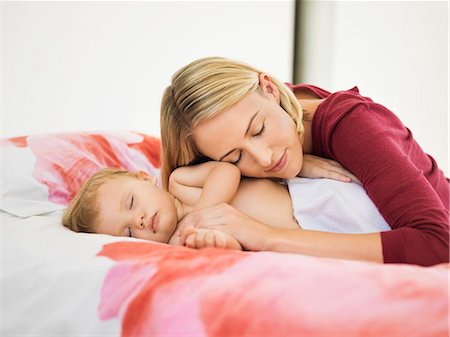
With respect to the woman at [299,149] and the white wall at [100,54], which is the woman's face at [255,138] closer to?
the woman at [299,149]

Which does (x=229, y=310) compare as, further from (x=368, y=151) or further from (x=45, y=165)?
(x=45, y=165)

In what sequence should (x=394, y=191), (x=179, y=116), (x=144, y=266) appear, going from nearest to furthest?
1. (x=144, y=266)
2. (x=394, y=191)
3. (x=179, y=116)

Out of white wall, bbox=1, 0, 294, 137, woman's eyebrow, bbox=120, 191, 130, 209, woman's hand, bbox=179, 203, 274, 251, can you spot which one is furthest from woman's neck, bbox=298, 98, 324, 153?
white wall, bbox=1, 0, 294, 137

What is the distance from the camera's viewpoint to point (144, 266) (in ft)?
2.46

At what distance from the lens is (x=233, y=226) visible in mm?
983

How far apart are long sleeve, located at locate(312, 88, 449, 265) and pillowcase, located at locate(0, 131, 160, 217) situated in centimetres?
63

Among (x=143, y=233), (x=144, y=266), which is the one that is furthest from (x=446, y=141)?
(x=144, y=266)

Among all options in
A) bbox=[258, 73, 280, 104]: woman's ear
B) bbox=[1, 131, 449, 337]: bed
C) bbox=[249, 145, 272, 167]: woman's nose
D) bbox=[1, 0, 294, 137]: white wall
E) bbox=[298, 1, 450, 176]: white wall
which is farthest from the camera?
bbox=[298, 1, 450, 176]: white wall

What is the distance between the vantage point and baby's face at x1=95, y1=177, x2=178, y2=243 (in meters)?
1.15

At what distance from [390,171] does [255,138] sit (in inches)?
11.2

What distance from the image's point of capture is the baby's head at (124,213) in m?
1.15

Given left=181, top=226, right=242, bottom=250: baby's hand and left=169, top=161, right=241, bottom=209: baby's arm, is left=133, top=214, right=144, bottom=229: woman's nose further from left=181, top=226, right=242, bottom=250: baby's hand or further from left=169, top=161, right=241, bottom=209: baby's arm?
left=181, top=226, right=242, bottom=250: baby's hand

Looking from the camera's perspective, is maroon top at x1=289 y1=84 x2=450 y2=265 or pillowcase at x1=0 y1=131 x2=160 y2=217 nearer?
maroon top at x1=289 y1=84 x2=450 y2=265

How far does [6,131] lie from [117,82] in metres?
0.47
